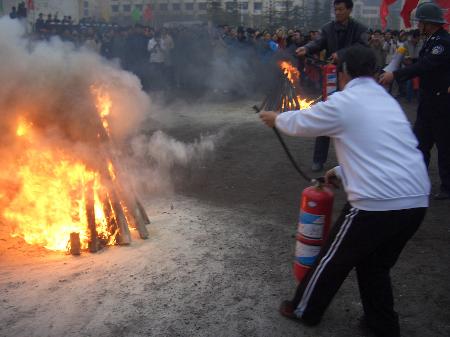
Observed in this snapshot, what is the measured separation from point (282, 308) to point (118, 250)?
1818 mm

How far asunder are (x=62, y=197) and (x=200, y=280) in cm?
193

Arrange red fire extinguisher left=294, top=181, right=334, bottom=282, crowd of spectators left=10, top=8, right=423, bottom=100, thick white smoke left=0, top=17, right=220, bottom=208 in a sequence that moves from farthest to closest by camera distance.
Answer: crowd of spectators left=10, top=8, right=423, bottom=100 → thick white smoke left=0, top=17, right=220, bottom=208 → red fire extinguisher left=294, top=181, right=334, bottom=282

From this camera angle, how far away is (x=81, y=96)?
470 cm

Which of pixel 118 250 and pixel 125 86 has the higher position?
pixel 125 86

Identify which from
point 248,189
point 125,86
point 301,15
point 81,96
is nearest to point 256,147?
point 248,189

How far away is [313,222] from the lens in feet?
10.6

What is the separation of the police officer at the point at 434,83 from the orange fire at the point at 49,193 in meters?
3.57

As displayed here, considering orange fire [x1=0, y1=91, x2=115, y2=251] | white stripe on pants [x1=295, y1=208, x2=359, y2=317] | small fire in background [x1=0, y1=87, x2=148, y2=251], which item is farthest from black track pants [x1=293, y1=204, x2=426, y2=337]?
orange fire [x1=0, y1=91, x2=115, y2=251]

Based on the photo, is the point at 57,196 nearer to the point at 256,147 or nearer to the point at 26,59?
the point at 26,59

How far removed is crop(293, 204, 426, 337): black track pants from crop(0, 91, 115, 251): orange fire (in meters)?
2.35

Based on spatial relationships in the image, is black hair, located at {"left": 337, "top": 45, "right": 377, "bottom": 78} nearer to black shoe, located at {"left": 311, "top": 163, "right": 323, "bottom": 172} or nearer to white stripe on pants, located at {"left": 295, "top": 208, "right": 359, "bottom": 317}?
white stripe on pants, located at {"left": 295, "top": 208, "right": 359, "bottom": 317}

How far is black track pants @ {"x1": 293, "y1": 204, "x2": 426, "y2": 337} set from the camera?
2762mm

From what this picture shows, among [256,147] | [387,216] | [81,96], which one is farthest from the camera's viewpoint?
[256,147]

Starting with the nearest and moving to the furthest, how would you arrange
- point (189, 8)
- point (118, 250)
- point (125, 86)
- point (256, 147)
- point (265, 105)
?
point (118, 250), point (125, 86), point (256, 147), point (265, 105), point (189, 8)
